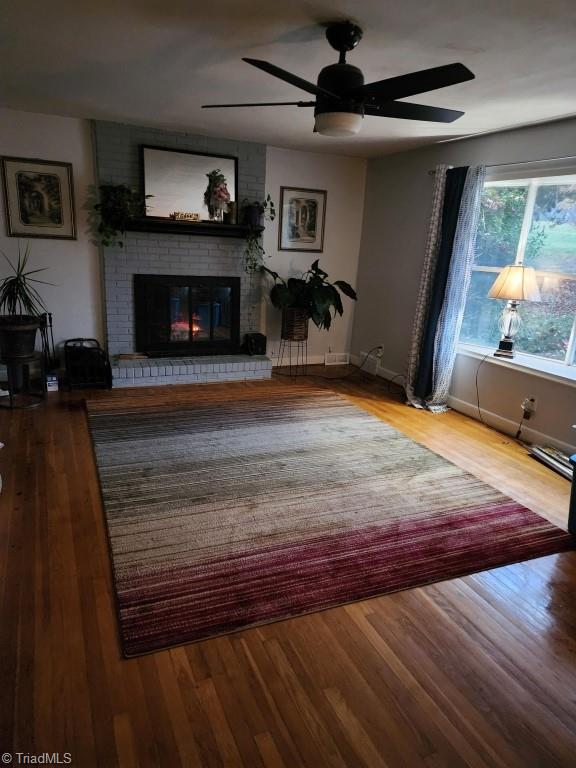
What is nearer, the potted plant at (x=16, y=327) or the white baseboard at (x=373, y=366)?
the potted plant at (x=16, y=327)

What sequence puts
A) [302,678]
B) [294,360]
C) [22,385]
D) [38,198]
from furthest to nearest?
[294,360] < [38,198] < [22,385] < [302,678]

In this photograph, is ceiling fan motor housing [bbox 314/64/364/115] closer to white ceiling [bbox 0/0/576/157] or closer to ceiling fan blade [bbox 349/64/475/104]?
ceiling fan blade [bbox 349/64/475/104]

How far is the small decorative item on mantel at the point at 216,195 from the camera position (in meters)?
4.74

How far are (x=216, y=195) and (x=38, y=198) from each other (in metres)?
1.61

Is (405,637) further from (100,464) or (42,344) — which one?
(42,344)

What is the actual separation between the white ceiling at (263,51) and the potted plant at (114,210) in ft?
2.38

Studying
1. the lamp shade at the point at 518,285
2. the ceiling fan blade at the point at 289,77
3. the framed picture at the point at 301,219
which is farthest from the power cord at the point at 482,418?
the ceiling fan blade at the point at 289,77

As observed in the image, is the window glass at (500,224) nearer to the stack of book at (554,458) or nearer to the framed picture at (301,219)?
the stack of book at (554,458)

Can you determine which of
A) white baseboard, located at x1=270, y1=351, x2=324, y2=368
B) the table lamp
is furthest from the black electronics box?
the table lamp

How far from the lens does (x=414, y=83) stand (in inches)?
76.8

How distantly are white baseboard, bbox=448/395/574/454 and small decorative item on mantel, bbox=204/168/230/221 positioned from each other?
9.63ft

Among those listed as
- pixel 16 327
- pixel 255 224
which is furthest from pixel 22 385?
pixel 255 224

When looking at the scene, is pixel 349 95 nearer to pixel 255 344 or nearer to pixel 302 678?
pixel 302 678

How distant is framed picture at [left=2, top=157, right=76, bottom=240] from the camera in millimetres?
4215
